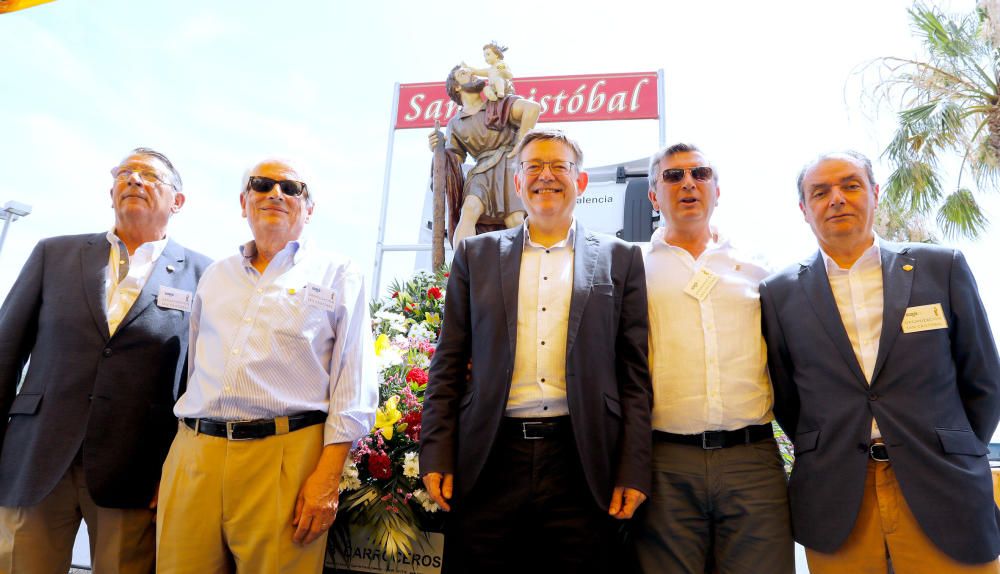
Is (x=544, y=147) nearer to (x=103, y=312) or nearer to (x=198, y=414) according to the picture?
(x=198, y=414)

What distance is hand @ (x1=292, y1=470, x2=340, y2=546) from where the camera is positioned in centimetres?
185

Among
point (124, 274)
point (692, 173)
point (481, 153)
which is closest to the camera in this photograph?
→ point (692, 173)

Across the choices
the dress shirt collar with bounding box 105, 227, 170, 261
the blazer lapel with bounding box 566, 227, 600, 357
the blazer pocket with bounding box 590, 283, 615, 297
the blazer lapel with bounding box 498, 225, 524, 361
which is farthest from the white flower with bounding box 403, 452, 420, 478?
the dress shirt collar with bounding box 105, 227, 170, 261

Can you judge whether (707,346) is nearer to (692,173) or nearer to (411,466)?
(692,173)

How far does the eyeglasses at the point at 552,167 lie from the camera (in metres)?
2.12

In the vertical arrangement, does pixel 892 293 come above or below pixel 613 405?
above

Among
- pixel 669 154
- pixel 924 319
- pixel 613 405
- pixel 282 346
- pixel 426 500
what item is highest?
pixel 669 154

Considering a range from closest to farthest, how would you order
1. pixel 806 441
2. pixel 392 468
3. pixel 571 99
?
pixel 806 441
pixel 392 468
pixel 571 99

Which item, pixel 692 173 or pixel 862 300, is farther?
pixel 692 173

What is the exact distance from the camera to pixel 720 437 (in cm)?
196

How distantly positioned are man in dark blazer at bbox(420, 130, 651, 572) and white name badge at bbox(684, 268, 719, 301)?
241mm

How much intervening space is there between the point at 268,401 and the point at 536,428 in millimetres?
859

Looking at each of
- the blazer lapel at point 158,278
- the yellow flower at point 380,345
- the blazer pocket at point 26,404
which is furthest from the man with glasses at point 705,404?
the blazer pocket at point 26,404

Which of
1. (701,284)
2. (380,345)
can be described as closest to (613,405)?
(701,284)
